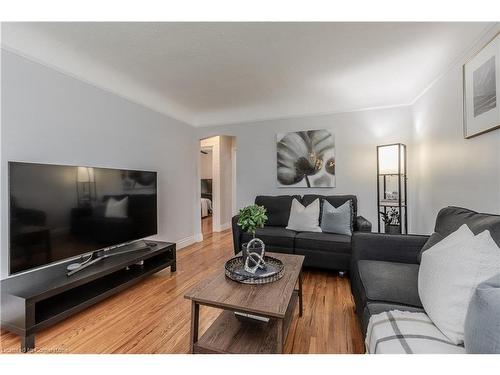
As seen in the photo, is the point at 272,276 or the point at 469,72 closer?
the point at 272,276

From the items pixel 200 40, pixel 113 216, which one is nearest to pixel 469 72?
pixel 200 40

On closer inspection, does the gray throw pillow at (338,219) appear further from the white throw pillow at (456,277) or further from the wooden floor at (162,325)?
the white throw pillow at (456,277)

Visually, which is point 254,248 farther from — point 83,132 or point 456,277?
point 83,132

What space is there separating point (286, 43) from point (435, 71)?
5.36ft

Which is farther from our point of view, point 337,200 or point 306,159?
point 306,159

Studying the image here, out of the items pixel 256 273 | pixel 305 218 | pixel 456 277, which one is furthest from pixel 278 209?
pixel 456 277

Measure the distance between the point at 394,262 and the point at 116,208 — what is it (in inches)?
102

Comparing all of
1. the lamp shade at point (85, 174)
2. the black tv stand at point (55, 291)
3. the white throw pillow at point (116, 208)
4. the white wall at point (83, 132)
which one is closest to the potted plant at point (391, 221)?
the black tv stand at point (55, 291)

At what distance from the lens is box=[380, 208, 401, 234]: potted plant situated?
3.06m

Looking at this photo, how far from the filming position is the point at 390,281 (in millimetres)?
1458

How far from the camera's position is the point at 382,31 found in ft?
5.91

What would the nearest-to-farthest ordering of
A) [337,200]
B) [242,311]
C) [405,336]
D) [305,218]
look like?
[405,336], [242,311], [305,218], [337,200]

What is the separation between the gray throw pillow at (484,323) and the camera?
75 centimetres
